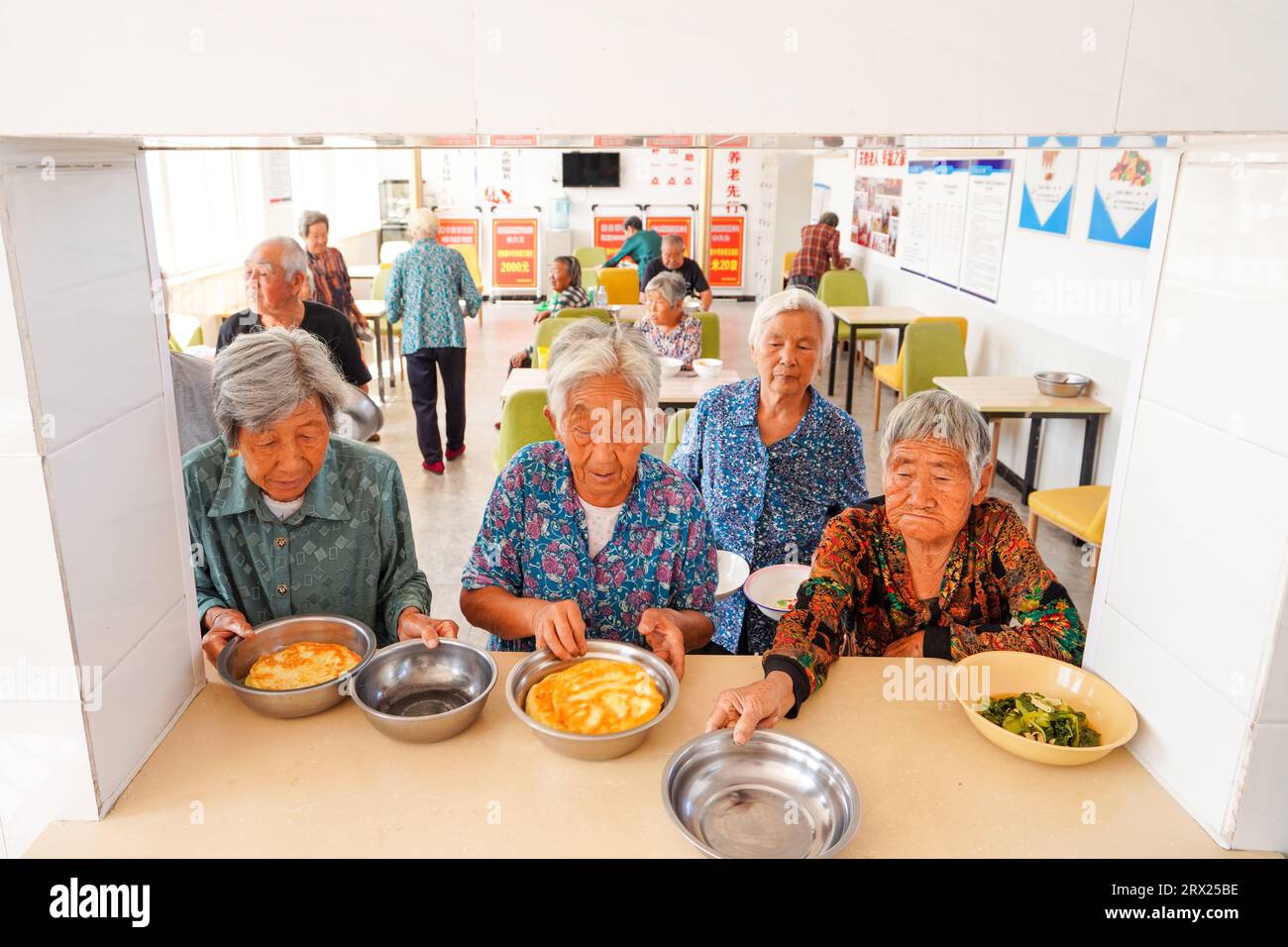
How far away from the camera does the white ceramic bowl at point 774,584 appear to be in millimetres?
2453

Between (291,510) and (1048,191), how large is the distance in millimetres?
5681

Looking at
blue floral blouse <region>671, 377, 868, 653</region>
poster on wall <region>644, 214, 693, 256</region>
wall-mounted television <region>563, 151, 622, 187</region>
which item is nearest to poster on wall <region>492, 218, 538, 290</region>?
wall-mounted television <region>563, 151, 622, 187</region>

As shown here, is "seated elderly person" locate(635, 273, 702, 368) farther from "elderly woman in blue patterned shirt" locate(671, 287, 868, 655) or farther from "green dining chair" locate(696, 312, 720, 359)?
"elderly woman in blue patterned shirt" locate(671, 287, 868, 655)

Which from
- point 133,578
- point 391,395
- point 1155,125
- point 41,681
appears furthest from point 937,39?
point 391,395

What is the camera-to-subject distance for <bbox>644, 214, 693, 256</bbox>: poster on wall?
1380cm

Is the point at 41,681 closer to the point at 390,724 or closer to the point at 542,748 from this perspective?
the point at 390,724

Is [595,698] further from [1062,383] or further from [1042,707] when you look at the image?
[1062,383]

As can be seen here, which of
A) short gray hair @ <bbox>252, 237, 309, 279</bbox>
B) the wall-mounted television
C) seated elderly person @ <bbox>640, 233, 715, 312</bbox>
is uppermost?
the wall-mounted television

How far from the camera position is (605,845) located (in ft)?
4.17

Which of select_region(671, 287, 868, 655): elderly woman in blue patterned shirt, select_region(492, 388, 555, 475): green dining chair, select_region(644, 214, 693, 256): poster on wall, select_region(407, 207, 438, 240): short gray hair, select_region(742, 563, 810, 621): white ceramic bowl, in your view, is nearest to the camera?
select_region(742, 563, 810, 621): white ceramic bowl

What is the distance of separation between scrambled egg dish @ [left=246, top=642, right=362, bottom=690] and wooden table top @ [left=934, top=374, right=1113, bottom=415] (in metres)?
3.90

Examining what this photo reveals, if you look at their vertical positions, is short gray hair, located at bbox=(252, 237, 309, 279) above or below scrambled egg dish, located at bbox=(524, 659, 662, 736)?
above

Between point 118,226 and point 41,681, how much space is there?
2.36 feet

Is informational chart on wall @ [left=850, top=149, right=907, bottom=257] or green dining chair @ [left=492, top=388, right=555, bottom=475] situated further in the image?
informational chart on wall @ [left=850, top=149, right=907, bottom=257]
